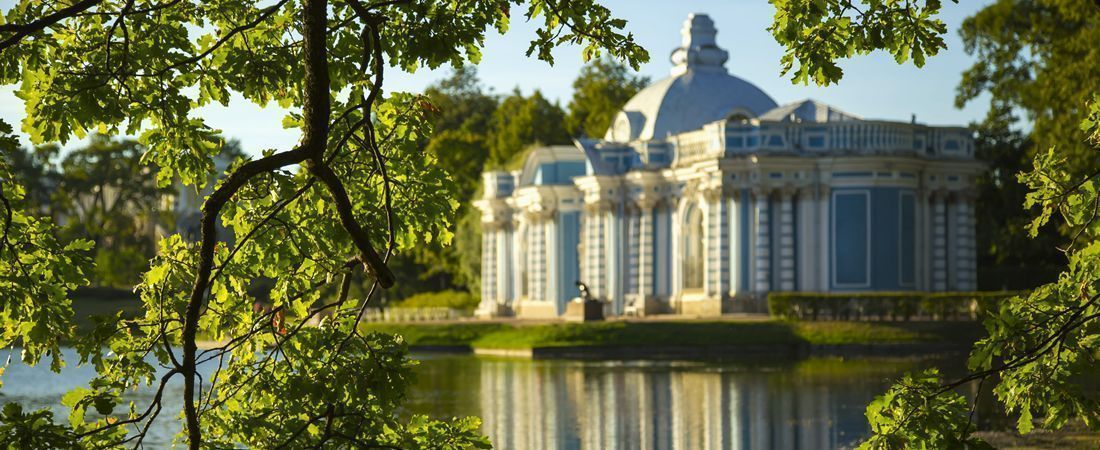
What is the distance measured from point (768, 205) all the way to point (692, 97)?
8.79 metres

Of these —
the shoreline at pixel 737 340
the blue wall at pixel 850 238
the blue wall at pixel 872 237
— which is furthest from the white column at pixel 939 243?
the shoreline at pixel 737 340

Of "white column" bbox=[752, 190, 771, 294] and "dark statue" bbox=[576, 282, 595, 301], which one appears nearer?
"white column" bbox=[752, 190, 771, 294]

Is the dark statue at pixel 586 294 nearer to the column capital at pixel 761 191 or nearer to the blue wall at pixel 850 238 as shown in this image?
the column capital at pixel 761 191

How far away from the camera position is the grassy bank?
153 ft

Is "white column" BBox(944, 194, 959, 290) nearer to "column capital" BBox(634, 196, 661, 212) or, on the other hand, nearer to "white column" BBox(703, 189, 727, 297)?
"white column" BBox(703, 189, 727, 297)

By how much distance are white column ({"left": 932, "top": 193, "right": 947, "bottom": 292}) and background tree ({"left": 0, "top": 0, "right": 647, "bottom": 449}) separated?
1957 inches

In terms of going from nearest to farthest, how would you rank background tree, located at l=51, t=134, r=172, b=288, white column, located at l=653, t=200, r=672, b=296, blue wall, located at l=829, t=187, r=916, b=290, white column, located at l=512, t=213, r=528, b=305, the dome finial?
blue wall, located at l=829, t=187, r=916, b=290, white column, located at l=653, t=200, r=672, b=296, the dome finial, white column, located at l=512, t=213, r=528, b=305, background tree, located at l=51, t=134, r=172, b=288

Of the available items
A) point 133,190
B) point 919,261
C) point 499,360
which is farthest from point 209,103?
point 133,190

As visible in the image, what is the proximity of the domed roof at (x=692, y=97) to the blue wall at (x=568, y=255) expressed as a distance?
11.2ft

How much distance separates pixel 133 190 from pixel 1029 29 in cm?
5761

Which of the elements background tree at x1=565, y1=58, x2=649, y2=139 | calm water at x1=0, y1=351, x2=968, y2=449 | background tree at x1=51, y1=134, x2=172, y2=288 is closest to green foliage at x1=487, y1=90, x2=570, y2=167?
background tree at x1=565, y1=58, x2=649, y2=139

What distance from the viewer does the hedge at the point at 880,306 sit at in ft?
163

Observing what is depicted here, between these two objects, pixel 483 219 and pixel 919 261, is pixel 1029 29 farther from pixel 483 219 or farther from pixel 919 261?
pixel 483 219

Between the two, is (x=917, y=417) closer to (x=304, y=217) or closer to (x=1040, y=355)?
(x=1040, y=355)
